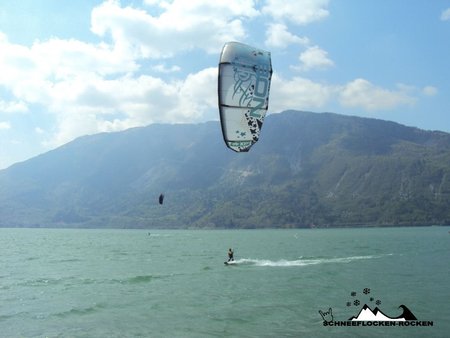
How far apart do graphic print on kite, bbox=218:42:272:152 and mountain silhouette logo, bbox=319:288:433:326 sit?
42.6 ft

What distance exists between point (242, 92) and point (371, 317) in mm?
17469

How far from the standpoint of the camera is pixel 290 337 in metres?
23.4

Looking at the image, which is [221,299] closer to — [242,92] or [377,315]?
[377,315]

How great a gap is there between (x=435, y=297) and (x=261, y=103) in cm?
2311

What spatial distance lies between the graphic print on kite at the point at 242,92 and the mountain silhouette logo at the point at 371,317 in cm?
1299

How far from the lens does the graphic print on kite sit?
17938 mm

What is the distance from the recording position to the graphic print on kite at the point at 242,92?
17.9 m

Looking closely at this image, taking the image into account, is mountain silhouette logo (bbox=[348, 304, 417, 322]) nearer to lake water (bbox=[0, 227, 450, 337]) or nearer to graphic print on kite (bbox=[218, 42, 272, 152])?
lake water (bbox=[0, 227, 450, 337])

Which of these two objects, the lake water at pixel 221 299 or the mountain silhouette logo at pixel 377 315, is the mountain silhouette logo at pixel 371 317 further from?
the lake water at pixel 221 299

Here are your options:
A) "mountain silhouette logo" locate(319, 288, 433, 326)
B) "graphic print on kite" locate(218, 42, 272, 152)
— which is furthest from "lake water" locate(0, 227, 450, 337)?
"graphic print on kite" locate(218, 42, 272, 152)

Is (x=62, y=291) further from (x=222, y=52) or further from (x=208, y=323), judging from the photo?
(x=222, y=52)

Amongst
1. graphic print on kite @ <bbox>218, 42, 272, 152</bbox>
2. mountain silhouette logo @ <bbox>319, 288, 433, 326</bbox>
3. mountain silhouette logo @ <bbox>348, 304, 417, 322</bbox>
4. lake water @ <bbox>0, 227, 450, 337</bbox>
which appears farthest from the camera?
mountain silhouette logo @ <bbox>348, 304, 417, 322</bbox>

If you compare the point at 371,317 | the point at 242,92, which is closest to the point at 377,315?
the point at 371,317

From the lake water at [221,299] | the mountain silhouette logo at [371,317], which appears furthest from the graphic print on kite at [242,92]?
the mountain silhouette logo at [371,317]
